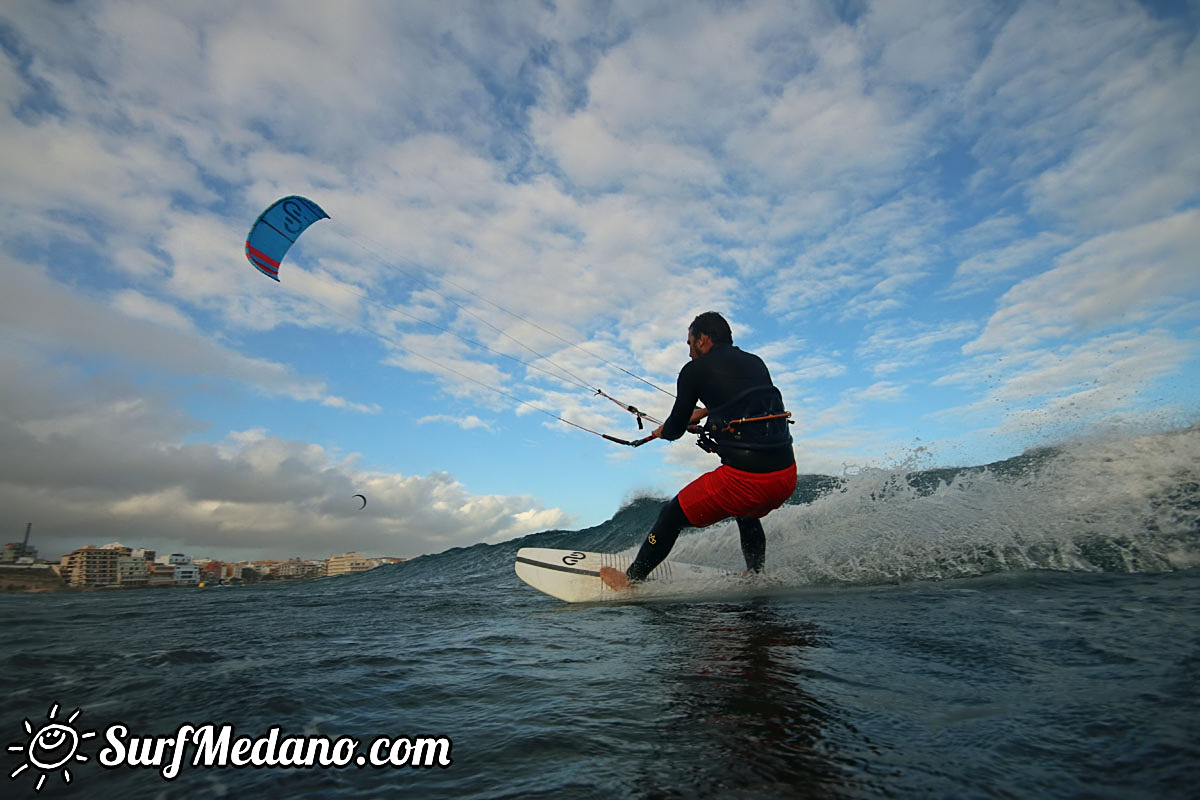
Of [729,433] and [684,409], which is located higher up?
[684,409]

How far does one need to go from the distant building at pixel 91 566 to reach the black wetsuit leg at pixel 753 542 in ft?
459

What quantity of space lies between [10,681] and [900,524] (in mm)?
7901

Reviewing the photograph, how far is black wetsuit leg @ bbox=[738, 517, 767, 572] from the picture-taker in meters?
6.17

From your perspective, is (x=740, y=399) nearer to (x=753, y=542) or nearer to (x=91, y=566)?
(x=753, y=542)

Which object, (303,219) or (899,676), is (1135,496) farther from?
(303,219)

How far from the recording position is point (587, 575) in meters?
6.94

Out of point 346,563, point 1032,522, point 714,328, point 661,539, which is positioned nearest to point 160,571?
point 346,563

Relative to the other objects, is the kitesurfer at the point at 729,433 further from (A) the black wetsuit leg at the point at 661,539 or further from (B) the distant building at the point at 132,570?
(B) the distant building at the point at 132,570

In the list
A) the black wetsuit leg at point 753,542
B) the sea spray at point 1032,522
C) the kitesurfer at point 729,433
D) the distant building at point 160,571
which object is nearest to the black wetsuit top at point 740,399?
the kitesurfer at point 729,433

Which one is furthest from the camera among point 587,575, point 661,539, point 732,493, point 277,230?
point 277,230

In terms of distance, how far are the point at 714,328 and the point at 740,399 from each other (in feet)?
2.76

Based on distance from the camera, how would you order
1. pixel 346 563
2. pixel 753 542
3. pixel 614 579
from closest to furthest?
pixel 753 542 → pixel 614 579 → pixel 346 563

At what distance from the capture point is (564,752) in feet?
6.49

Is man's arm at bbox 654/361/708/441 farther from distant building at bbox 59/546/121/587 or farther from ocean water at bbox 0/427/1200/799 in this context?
distant building at bbox 59/546/121/587
